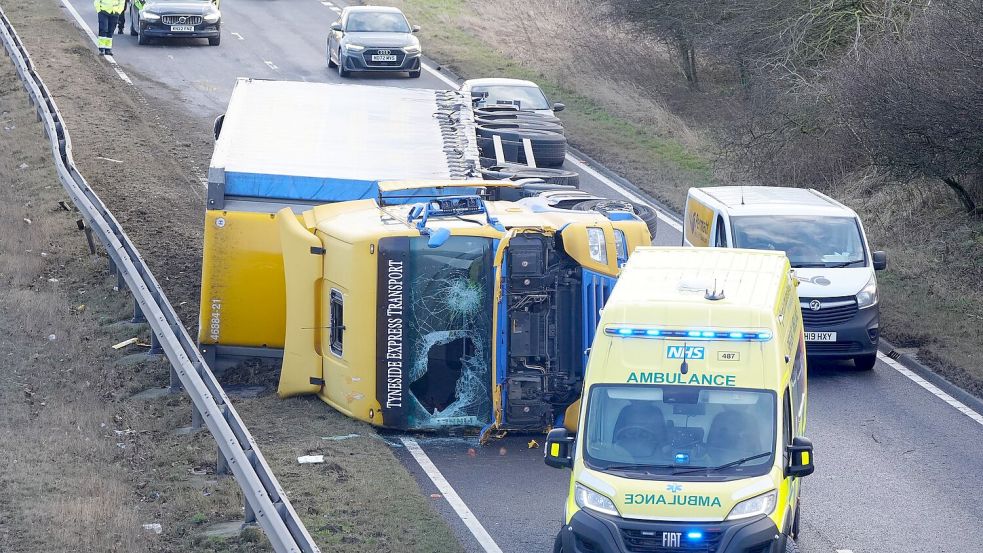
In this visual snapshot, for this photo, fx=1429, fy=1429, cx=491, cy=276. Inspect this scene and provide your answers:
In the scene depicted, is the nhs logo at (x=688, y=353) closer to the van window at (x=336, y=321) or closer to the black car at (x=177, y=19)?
the van window at (x=336, y=321)

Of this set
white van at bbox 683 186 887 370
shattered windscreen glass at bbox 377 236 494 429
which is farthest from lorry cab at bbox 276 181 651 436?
white van at bbox 683 186 887 370

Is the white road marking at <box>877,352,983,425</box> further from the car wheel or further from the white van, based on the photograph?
the car wheel

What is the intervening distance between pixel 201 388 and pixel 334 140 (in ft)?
19.2

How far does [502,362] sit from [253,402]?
2.90 meters

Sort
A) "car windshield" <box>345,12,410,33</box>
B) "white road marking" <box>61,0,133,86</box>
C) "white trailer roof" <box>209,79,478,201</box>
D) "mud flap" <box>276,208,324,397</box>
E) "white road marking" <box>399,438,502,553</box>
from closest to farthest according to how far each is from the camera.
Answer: "white road marking" <box>399,438,502,553</box>
"mud flap" <box>276,208,324,397</box>
"white trailer roof" <box>209,79,478,201</box>
"white road marking" <box>61,0,133,86</box>
"car windshield" <box>345,12,410,33</box>

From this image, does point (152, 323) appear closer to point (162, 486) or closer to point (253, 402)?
point (253, 402)

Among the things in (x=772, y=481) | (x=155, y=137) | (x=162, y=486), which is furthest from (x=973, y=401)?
(x=155, y=137)

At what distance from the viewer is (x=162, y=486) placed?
1235cm

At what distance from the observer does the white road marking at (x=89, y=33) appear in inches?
1273

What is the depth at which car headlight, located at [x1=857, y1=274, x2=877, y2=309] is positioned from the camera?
1669 centimetres

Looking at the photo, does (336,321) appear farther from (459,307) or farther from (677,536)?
(677,536)

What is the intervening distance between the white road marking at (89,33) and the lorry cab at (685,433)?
2346cm

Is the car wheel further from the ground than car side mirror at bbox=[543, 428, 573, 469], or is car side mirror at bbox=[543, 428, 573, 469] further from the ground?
car side mirror at bbox=[543, 428, 573, 469]

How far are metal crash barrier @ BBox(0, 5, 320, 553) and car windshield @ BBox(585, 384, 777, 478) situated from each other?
89.5 inches
